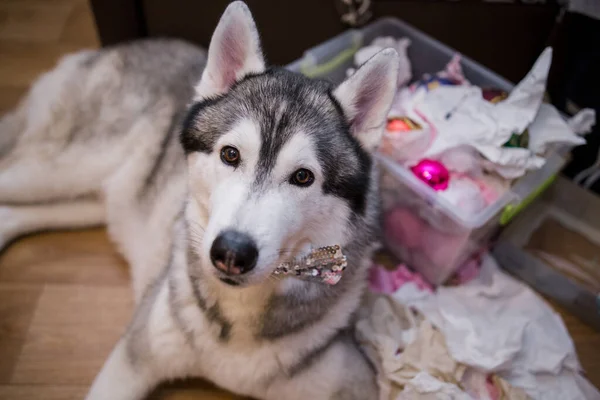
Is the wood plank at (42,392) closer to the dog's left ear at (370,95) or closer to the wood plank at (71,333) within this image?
the wood plank at (71,333)

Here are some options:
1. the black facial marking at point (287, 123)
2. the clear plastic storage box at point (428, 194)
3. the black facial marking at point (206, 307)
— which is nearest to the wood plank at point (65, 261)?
the black facial marking at point (206, 307)

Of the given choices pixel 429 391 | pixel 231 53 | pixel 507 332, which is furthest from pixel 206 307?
pixel 507 332

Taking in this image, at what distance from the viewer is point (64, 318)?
2.00m

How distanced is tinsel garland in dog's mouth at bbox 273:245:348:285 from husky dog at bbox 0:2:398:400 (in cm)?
3

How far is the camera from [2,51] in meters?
2.99

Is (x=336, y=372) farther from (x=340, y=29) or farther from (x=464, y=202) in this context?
(x=340, y=29)

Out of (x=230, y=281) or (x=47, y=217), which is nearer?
(x=230, y=281)

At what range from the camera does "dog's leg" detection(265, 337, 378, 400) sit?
61.1 inches

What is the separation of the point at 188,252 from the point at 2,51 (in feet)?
7.72

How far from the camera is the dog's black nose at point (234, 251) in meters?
1.07

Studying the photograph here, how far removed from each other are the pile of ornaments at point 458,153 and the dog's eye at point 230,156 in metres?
0.97

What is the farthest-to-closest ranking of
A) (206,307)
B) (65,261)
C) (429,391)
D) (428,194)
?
(65,261)
(428,194)
(429,391)
(206,307)

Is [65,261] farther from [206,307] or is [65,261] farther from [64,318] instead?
[206,307]

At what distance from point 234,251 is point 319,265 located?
1.12 ft
